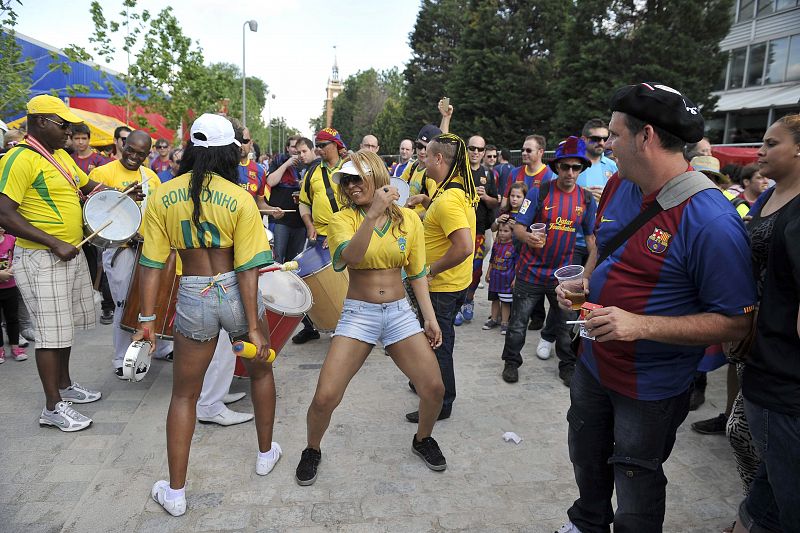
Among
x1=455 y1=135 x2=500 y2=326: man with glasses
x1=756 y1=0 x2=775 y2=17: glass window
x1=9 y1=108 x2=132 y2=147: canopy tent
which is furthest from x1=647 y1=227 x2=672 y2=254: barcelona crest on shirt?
x1=756 y1=0 x2=775 y2=17: glass window

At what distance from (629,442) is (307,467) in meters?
1.98

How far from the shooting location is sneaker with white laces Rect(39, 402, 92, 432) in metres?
4.07

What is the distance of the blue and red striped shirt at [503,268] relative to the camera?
22.1ft

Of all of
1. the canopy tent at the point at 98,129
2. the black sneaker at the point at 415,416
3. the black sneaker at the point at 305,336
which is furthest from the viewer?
the canopy tent at the point at 98,129

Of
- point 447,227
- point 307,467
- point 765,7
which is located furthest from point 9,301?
point 765,7

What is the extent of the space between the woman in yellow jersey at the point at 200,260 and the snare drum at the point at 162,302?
133 cm

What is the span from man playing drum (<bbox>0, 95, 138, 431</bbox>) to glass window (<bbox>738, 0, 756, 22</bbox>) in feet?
101

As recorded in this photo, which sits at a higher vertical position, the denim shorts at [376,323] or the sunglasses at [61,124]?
the sunglasses at [61,124]

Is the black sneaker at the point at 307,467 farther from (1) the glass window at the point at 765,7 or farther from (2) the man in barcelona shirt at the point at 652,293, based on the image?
(1) the glass window at the point at 765,7

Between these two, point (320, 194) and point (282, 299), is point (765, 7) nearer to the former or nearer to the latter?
point (320, 194)

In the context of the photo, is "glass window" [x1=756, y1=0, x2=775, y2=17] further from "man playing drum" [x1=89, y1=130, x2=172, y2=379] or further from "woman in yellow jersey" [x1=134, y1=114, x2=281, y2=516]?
"woman in yellow jersey" [x1=134, y1=114, x2=281, y2=516]

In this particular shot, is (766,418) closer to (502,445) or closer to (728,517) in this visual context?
(728,517)

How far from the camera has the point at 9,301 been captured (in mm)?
5438

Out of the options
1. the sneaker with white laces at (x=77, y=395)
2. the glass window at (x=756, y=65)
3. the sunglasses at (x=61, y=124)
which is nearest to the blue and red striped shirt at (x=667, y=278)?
the sunglasses at (x=61, y=124)
